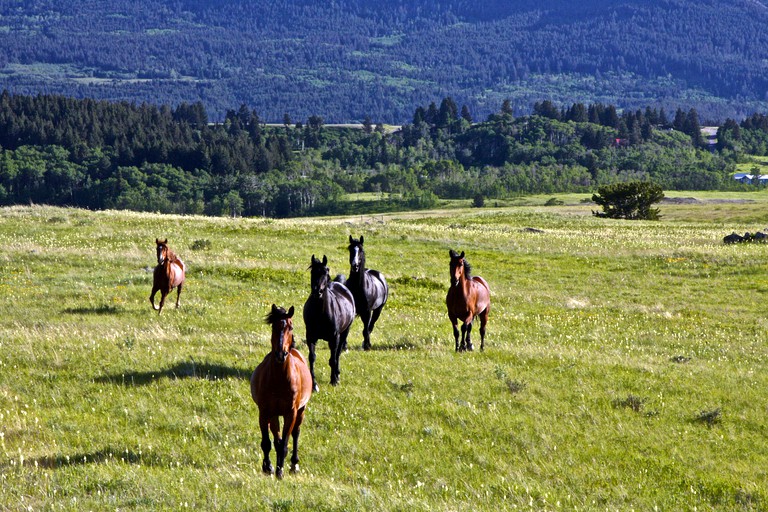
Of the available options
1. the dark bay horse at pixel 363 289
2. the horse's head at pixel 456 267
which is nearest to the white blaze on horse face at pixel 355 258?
the dark bay horse at pixel 363 289

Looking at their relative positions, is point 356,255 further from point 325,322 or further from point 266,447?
point 266,447

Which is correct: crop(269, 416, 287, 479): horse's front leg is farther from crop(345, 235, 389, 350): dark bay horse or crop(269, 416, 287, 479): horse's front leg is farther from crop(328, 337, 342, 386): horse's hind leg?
crop(345, 235, 389, 350): dark bay horse

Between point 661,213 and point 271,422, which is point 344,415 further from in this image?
point 661,213

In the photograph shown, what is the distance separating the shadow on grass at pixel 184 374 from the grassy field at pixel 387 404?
0.20ft

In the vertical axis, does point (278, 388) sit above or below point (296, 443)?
above

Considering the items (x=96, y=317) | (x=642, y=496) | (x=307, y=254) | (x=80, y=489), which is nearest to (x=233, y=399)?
(x=80, y=489)

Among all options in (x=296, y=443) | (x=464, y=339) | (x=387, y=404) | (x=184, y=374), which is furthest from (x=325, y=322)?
(x=464, y=339)

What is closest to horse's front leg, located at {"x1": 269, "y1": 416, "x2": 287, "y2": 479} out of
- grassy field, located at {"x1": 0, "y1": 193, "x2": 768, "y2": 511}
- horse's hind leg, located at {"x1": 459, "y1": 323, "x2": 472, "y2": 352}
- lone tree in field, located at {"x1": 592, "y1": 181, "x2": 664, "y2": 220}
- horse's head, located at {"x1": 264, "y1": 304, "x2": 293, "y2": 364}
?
grassy field, located at {"x1": 0, "y1": 193, "x2": 768, "y2": 511}

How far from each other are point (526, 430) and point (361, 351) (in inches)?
256

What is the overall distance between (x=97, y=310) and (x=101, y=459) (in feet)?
44.2

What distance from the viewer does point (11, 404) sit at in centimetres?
1488

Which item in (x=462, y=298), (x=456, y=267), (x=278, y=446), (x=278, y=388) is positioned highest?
(x=456, y=267)

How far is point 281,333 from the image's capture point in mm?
11203

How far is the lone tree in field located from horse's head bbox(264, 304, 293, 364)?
336 ft
